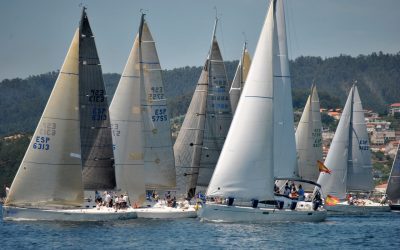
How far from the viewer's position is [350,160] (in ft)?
242

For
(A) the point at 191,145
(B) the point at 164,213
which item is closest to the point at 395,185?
(A) the point at 191,145

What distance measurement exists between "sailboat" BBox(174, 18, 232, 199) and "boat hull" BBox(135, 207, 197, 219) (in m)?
3.56

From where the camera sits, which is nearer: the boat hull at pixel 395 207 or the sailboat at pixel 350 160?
the sailboat at pixel 350 160

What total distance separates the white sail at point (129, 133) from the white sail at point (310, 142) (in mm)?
22262

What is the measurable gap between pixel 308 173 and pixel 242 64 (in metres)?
13.7

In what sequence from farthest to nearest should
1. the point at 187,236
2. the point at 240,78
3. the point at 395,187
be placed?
the point at 395,187
the point at 240,78
the point at 187,236

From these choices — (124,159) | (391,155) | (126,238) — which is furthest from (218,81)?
(391,155)

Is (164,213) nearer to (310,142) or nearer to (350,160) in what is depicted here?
(350,160)

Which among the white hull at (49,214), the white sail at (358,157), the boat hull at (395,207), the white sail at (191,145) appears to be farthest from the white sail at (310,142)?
the white hull at (49,214)

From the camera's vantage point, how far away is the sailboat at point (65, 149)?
162 ft

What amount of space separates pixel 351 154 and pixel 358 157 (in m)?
0.54

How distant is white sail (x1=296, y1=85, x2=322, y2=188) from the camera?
75812mm

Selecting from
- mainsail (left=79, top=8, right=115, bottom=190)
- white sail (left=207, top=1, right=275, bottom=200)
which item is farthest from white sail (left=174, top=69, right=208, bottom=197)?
white sail (left=207, top=1, right=275, bottom=200)

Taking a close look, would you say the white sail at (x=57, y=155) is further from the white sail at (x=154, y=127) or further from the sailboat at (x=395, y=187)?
the sailboat at (x=395, y=187)
